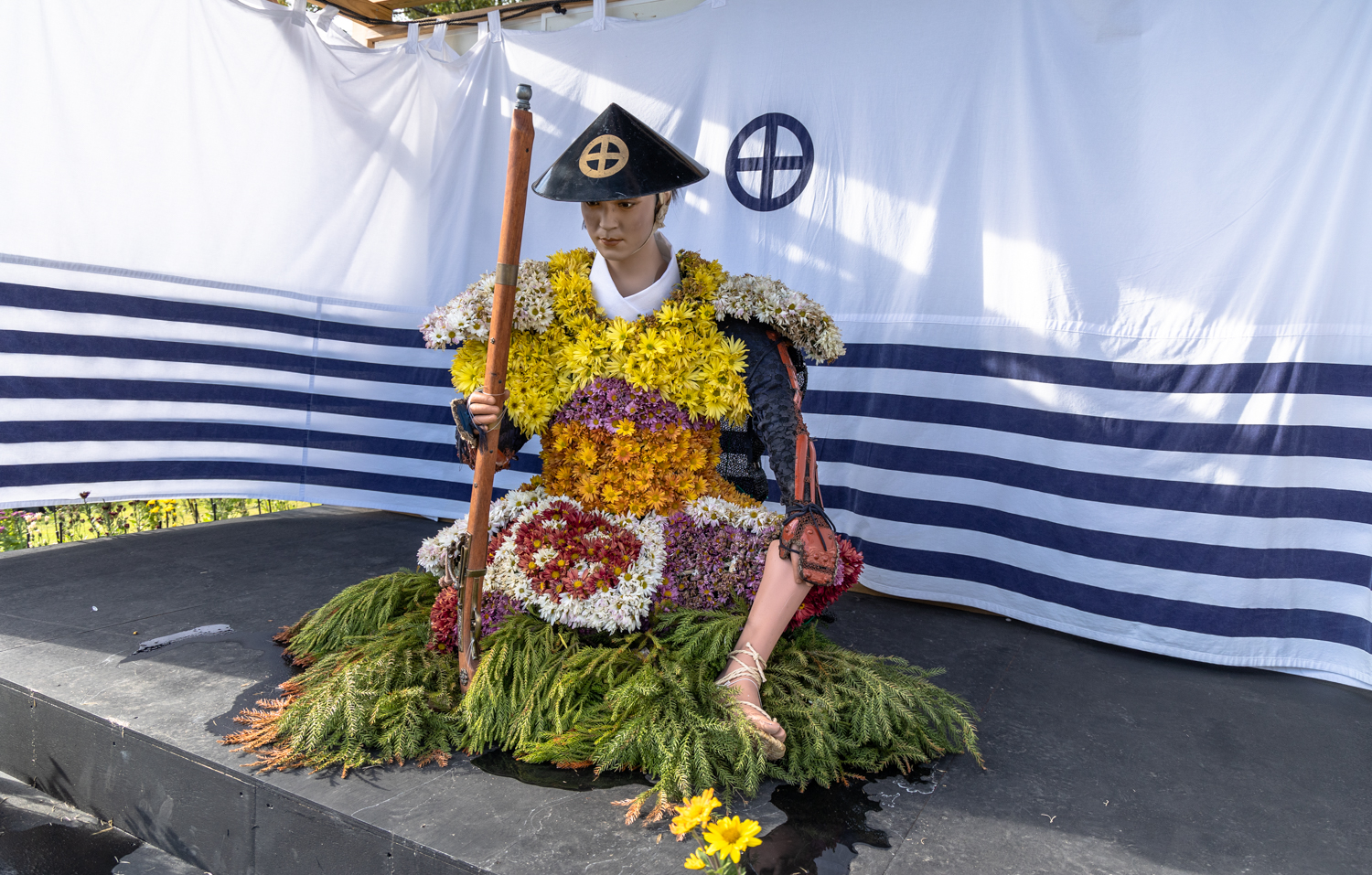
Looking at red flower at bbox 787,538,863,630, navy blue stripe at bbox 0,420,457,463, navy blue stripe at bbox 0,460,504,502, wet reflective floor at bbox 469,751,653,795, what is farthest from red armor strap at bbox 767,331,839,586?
navy blue stripe at bbox 0,420,457,463

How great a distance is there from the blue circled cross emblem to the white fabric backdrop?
4cm

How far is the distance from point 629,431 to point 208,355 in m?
3.10

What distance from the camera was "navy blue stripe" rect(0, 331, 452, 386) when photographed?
156 inches

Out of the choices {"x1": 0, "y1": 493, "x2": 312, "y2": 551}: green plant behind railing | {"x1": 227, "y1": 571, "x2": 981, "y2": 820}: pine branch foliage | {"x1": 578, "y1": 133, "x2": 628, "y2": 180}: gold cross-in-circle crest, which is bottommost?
{"x1": 0, "y1": 493, "x2": 312, "y2": 551}: green plant behind railing

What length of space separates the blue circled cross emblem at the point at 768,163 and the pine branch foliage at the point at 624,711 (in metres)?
2.15

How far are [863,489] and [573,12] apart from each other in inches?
111

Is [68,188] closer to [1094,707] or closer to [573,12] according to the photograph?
[573,12]

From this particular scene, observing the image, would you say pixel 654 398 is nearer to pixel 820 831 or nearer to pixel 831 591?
pixel 831 591

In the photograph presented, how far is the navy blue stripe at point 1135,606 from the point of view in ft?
9.73

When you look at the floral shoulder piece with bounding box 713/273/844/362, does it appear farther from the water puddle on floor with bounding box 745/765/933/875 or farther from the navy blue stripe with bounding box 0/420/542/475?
the navy blue stripe with bounding box 0/420/542/475

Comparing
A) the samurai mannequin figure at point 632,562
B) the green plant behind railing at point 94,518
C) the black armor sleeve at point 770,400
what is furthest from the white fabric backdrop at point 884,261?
the black armor sleeve at point 770,400

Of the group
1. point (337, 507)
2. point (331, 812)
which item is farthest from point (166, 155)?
point (331, 812)

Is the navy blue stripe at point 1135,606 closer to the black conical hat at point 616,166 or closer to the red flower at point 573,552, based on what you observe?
the red flower at point 573,552

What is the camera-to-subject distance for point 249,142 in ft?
14.2
